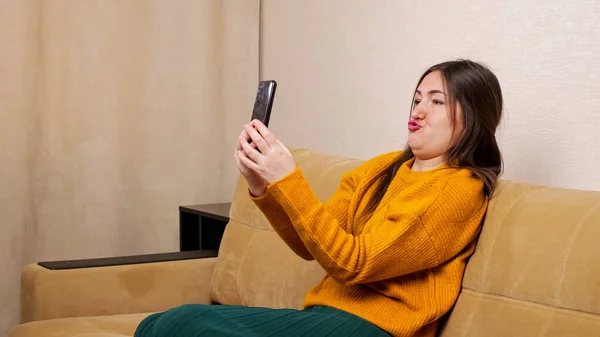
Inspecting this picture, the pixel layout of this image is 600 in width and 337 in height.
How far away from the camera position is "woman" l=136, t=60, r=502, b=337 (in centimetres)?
166

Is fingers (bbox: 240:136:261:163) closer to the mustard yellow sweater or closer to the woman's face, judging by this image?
the mustard yellow sweater

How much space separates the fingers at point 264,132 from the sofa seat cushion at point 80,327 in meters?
0.71

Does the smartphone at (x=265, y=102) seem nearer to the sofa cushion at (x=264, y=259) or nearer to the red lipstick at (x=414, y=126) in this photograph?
the red lipstick at (x=414, y=126)

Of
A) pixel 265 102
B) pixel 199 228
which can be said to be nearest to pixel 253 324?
pixel 265 102

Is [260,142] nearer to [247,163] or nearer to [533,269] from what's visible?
[247,163]

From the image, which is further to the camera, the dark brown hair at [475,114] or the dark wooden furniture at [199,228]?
the dark wooden furniture at [199,228]

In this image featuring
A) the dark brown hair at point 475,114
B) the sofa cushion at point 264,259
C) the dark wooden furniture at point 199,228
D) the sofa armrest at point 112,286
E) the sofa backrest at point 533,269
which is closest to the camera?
the sofa backrest at point 533,269

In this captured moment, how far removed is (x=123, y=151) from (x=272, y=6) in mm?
816

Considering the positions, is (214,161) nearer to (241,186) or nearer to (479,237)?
(241,186)

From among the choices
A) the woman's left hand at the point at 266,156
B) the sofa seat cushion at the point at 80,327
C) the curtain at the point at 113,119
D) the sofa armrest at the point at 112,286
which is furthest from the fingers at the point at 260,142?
the curtain at the point at 113,119

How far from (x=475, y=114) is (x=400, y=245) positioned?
361 mm

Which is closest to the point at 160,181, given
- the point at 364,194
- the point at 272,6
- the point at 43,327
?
the point at 272,6

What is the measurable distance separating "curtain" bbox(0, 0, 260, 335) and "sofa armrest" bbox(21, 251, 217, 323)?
0.66 m

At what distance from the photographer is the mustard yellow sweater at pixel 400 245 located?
166 cm
